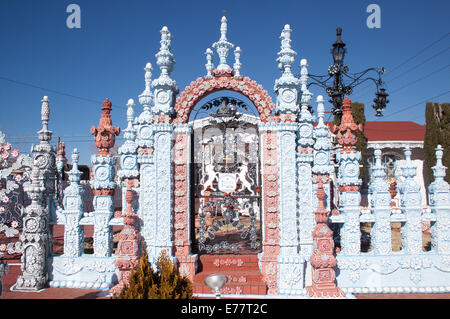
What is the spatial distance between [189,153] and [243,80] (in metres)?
2.05

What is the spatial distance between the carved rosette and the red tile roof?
15.6 meters

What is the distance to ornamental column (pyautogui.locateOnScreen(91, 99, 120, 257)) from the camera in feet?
23.0

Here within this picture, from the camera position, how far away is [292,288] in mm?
6477

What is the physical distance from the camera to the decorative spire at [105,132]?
7164mm

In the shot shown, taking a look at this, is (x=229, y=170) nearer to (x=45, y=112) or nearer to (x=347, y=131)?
(x=347, y=131)

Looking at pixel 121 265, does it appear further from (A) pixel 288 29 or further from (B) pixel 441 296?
(B) pixel 441 296

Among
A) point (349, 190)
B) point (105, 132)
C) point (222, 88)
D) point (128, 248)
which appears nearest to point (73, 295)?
point (128, 248)

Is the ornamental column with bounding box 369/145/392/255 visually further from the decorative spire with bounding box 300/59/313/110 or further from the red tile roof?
the red tile roof

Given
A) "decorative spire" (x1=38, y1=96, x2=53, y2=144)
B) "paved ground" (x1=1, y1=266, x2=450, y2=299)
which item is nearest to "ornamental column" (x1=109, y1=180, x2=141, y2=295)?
"paved ground" (x1=1, y1=266, x2=450, y2=299)

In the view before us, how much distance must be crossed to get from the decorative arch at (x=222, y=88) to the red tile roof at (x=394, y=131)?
606 inches
